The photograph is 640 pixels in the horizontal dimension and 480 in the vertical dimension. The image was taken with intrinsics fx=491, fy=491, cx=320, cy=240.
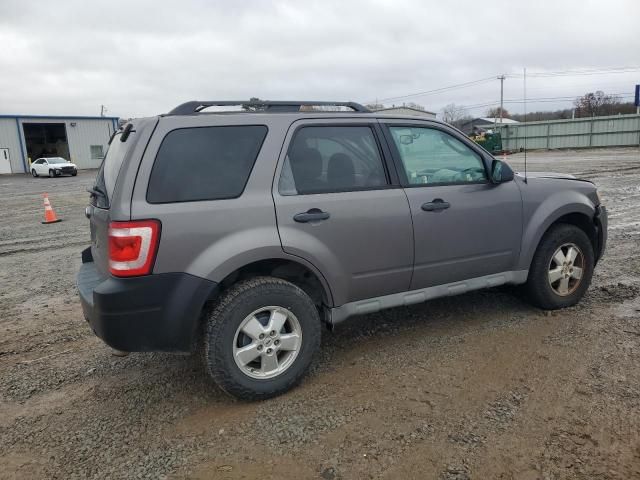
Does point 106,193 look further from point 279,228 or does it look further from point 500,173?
point 500,173

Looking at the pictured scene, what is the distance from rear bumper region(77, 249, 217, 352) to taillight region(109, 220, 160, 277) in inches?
2.4

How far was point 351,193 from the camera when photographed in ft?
11.6

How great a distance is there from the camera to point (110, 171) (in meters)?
3.38

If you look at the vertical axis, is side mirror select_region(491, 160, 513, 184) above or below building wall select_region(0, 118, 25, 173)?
below

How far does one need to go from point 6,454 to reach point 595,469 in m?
3.25

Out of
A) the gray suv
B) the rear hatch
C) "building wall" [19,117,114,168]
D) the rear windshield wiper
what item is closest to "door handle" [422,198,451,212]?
the gray suv

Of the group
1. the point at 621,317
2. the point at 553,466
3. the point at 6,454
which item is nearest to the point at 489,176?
the point at 621,317

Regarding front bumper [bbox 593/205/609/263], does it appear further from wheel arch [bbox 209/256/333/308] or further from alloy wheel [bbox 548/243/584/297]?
wheel arch [bbox 209/256/333/308]

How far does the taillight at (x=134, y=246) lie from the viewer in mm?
2893

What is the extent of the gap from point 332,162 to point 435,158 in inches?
38.6

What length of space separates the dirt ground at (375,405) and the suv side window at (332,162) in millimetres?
1377

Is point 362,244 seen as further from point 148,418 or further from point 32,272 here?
→ point 32,272

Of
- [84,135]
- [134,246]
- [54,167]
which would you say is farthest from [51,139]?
[134,246]

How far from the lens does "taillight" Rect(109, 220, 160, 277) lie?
289cm
